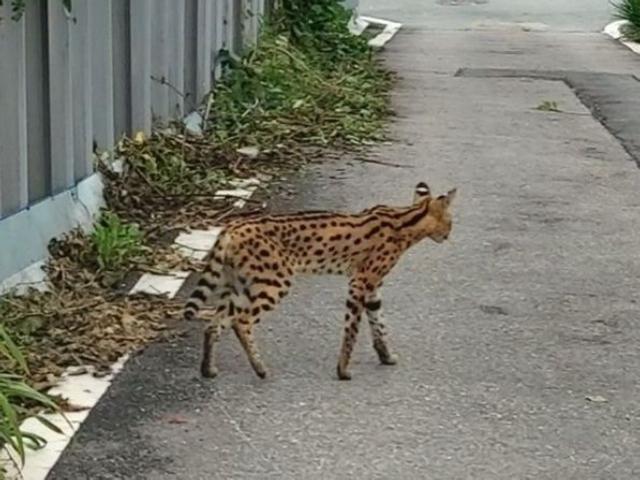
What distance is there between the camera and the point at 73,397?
5473 mm

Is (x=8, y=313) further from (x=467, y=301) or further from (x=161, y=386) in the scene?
(x=467, y=301)

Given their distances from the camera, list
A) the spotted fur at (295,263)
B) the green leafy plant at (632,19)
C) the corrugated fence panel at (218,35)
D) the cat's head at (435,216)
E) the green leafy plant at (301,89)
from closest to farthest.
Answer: the spotted fur at (295,263), the cat's head at (435,216), the green leafy plant at (301,89), the corrugated fence panel at (218,35), the green leafy plant at (632,19)

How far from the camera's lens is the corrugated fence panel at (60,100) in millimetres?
7188

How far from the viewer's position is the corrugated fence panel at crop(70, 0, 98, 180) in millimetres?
7527

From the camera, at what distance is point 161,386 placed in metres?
5.71

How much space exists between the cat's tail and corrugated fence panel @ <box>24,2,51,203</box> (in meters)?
1.38

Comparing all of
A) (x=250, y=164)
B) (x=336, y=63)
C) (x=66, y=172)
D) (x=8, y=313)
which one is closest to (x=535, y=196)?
(x=250, y=164)

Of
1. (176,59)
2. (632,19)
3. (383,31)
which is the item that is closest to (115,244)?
(176,59)

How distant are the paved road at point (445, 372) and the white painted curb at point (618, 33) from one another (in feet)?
41.5

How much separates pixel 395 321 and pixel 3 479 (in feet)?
8.40

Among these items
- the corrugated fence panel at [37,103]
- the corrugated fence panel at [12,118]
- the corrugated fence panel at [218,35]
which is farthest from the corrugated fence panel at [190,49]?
the corrugated fence panel at [12,118]

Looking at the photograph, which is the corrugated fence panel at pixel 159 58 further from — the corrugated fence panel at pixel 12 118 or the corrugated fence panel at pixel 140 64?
the corrugated fence panel at pixel 12 118

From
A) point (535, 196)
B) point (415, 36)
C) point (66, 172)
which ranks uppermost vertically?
point (66, 172)

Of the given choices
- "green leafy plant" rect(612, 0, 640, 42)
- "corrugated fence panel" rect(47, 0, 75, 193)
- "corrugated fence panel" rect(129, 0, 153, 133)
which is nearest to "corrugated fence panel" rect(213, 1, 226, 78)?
"corrugated fence panel" rect(129, 0, 153, 133)
